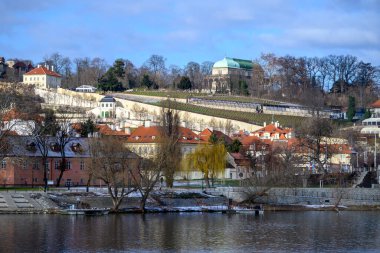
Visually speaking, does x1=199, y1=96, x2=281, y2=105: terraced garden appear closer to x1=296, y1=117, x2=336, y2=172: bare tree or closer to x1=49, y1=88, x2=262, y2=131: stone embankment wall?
x1=49, y1=88, x2=262, y2=131: stone embankment wall

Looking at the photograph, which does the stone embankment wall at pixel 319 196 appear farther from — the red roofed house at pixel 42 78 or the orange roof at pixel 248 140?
the red roofed house at pixel 42 78

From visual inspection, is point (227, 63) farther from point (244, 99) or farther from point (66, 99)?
point (66, 99)

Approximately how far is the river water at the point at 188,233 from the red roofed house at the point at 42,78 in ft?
306

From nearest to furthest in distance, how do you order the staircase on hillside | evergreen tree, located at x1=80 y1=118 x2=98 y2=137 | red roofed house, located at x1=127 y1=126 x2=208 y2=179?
the staircase on hillside → red roofed house, located at x1=127 y1=126 x2=208 y2=179 → evergreen tree, located at x1=80 y1=118 x2=98 y2=137

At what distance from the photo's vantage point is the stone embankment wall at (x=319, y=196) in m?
58.5

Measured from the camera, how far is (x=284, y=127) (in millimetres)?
105812

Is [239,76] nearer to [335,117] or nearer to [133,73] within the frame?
[133,73]

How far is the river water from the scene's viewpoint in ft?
124

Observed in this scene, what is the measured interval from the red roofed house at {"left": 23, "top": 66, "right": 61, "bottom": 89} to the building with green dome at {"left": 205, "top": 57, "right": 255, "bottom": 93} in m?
25.3

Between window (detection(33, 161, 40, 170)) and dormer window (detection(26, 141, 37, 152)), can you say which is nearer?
dormer window (detection(26, 141, 37, 152))

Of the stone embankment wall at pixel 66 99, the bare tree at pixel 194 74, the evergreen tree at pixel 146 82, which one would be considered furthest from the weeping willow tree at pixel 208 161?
the bare tree at pixel 194 74

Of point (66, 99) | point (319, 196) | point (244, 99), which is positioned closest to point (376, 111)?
point (244, 99)

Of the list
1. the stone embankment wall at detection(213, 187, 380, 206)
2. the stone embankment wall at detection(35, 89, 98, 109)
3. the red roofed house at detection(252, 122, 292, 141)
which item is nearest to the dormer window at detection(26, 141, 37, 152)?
the stone embankment wall at detection(213, 187, 380, 206)

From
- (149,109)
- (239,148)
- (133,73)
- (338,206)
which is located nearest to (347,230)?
(338,206)
